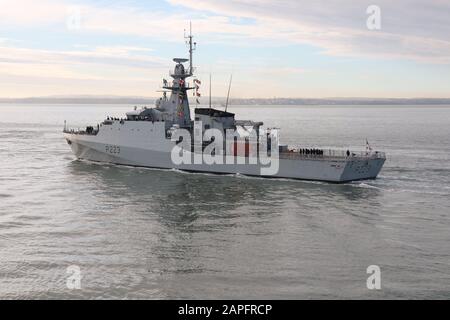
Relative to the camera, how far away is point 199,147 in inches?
1441

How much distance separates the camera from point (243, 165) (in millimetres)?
34656

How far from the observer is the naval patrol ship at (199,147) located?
1280 inches

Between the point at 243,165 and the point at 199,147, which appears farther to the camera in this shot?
the point at 199,147

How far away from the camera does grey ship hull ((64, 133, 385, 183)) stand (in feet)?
105

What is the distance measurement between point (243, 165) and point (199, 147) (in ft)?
13.9

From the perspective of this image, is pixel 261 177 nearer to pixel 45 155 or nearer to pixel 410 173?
pixel 410 173

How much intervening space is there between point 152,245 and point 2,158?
101 feet

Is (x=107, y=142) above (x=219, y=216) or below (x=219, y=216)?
above

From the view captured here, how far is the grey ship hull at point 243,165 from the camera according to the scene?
31.9 m

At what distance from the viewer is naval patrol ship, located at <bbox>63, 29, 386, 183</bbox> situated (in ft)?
107
